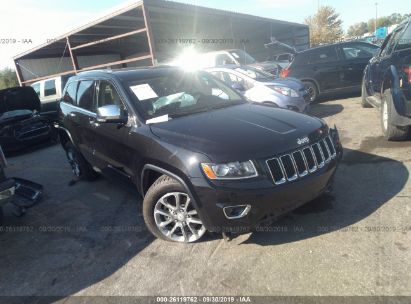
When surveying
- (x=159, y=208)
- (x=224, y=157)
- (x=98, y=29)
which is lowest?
(x=159, y=208)

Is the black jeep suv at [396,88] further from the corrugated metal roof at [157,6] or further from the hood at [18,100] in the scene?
the corrugated metal roof at [157,6]

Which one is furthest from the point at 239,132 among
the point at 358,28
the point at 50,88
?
the point at 358,28

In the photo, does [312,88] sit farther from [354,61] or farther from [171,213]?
[171,213]

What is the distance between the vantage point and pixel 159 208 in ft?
11.2

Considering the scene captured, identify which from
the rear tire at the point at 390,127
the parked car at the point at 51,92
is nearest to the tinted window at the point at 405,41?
the rear tire at the point at 390,127

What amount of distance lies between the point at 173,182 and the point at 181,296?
3.18 feet

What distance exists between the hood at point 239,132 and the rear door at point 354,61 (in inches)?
267

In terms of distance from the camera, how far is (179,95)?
4.06 meters

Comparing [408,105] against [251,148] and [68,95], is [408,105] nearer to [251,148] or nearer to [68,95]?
[251,148]

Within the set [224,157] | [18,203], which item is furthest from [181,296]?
[18,203]

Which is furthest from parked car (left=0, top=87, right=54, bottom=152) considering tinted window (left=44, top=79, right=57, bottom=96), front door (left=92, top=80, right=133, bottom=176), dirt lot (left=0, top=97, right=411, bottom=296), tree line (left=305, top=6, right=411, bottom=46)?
tree line (left=305, top=6, right=411, bottom=46)

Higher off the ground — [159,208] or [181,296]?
[159,208]

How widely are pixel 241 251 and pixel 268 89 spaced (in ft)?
17.5

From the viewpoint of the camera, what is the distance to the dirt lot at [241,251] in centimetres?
271
